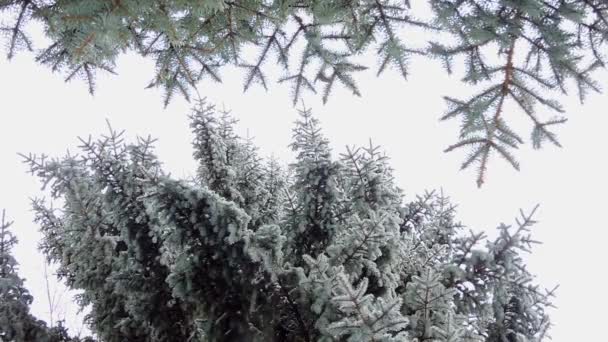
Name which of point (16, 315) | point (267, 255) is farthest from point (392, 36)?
point (16, 315)

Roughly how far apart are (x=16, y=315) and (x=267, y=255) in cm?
310

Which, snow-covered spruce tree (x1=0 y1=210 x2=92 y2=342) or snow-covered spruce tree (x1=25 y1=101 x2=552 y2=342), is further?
snow-covered spruce tree (x1=0 y1=210 x2=92 y2=342)

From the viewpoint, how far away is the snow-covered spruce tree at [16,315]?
17.8 ft

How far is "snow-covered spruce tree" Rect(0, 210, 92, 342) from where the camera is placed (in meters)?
5.44

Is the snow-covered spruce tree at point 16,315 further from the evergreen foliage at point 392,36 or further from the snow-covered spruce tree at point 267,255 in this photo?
the evergreen foliage at point 392,36

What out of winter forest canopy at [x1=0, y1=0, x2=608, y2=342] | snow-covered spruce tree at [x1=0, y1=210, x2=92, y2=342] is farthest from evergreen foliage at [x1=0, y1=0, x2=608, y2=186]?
snow-covered spruce tree at [x1=0, y1=210, x2=92, y2=342]

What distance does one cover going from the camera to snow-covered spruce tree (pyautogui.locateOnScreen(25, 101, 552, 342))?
4242mm

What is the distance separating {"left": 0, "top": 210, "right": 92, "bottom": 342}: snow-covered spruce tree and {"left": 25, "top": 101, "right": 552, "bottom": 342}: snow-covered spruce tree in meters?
0.45

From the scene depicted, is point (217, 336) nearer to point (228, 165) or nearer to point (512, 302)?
point (228, 165)

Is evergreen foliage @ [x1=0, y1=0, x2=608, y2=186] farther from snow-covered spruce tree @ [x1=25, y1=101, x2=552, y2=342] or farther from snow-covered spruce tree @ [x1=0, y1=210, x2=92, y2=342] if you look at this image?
snow-covered spruce tree @ [x1=0, y1=210, x2=92, y2=342]

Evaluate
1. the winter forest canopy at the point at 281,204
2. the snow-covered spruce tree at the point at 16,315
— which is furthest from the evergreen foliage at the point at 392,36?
the snow-covered spruce tree at the point at 16,315

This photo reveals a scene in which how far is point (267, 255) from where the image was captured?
4.29 metres

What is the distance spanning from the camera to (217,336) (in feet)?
14.7

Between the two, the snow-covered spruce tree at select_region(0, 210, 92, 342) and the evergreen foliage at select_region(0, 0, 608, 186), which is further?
the snow-covered spruce tree at select_region(0, 210, 92, 342)
